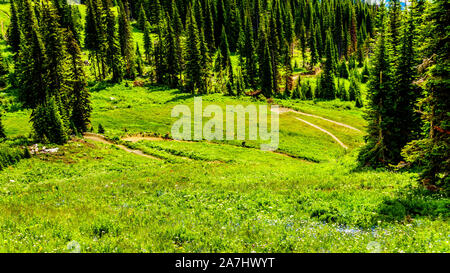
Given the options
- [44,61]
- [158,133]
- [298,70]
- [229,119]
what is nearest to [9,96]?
[44,61]

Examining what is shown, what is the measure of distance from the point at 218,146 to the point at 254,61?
184ft

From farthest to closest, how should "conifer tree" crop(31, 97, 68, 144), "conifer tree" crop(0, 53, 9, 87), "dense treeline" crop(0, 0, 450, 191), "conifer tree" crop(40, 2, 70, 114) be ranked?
"conifer tree" crop(0, 53, 9, 87) < "conifer tree" crop(40, 2, 70, 114) < "conifer tree" crop(31, 97, 68, 144) < "dense treeline" crop(0, 0, 450, 191)

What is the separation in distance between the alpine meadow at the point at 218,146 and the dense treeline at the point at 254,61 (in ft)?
0.67

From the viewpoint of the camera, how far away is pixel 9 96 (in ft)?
193

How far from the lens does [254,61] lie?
8950 cm

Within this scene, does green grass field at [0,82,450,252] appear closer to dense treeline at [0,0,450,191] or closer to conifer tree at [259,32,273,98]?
dense treeline at [0,0,450,191]

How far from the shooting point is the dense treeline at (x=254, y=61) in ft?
49.7

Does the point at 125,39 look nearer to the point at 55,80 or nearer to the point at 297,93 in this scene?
the point at 55,80

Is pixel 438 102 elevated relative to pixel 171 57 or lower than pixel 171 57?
lower

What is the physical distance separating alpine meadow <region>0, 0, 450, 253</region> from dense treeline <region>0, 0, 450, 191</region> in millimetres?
203

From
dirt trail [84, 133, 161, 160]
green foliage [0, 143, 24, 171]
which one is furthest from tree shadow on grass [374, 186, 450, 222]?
green foliage [0, 143, 24, 171]

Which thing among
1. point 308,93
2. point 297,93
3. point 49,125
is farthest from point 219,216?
point 308,93

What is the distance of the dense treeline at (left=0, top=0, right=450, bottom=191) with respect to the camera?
15.1 m

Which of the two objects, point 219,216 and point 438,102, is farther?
point 438,102
